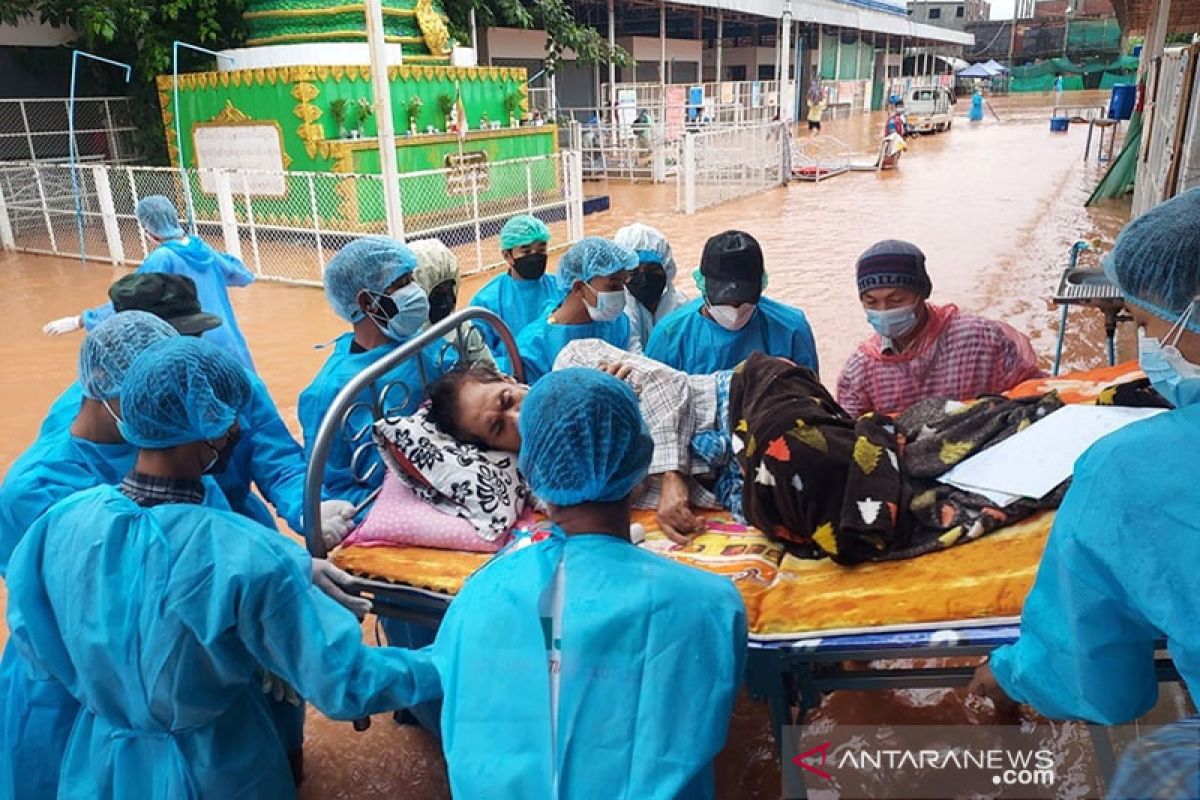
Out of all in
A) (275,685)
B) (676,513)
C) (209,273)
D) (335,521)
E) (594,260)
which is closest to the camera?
(275,685)

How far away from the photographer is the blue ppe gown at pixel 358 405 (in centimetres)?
294

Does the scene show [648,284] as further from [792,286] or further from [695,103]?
[695,103]

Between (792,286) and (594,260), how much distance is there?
22.1ft

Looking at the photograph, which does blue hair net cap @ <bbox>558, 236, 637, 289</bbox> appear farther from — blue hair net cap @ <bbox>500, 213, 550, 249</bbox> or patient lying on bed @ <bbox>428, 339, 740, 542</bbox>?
blue hair net cap @ <bbox>500, 213, 550, 249</bbox>

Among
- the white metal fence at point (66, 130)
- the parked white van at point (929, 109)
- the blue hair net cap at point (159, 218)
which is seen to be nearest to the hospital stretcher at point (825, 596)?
the blue hair net cap at point (159, 218)

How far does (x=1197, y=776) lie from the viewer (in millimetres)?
668

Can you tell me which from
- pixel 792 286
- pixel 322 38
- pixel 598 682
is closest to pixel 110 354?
pixel 598 682

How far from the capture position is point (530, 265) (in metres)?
4.82

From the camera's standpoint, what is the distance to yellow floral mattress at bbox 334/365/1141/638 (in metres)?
2.01

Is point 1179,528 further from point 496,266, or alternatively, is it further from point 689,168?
point 689,168

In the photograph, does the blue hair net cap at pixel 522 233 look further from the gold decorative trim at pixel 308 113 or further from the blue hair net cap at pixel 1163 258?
the gold decorative trim at pixel 308 113

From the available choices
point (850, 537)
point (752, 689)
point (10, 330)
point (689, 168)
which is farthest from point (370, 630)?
point (689, 168)

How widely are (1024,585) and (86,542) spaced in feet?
6.91

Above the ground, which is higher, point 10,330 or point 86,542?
point 86,542
